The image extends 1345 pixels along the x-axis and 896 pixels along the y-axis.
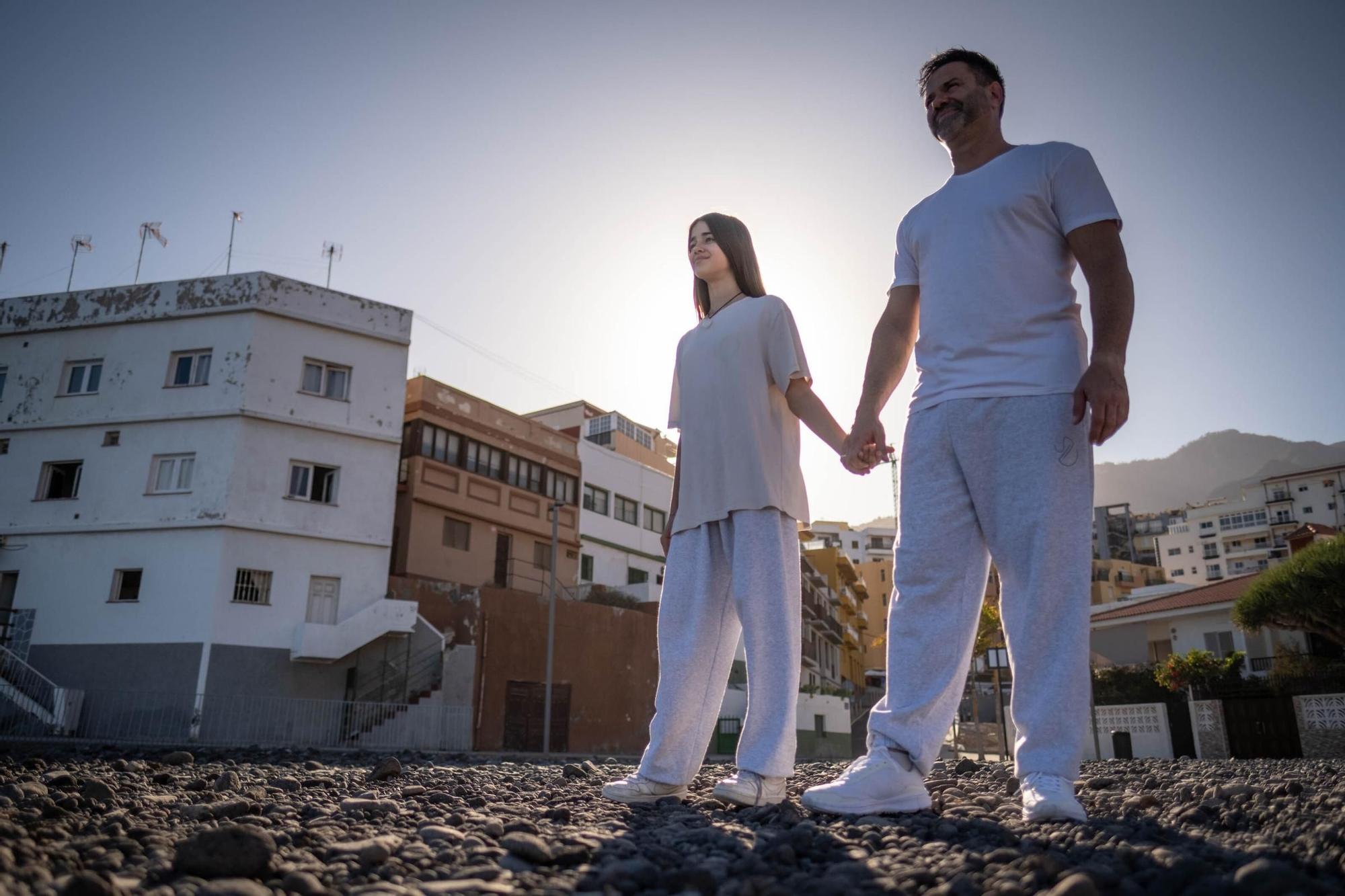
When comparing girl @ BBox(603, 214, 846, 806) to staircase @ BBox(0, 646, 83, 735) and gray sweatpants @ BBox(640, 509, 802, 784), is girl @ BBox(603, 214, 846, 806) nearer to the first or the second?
gray sweatpants @ BBox(640, 509, 802, 784)

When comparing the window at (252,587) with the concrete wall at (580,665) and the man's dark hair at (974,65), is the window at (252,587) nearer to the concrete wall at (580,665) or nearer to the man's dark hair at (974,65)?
the concrete wall at (580,665)

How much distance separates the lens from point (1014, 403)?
2.72 metres

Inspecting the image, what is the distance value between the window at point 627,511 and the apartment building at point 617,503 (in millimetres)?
26

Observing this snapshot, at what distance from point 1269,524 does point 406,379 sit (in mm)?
76988

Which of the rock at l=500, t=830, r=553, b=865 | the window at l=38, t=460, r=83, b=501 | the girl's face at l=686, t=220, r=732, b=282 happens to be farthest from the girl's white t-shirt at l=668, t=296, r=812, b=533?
the window at l=38, t=460, r=83, b=501

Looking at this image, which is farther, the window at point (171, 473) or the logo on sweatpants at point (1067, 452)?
the window at point (171, 473)

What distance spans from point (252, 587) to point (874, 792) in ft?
68.5

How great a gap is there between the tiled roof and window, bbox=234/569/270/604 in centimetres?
2286

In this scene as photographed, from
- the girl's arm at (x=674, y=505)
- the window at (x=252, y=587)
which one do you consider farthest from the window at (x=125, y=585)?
the girl's arm at (x=674, y=505)

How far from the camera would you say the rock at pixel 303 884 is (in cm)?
154

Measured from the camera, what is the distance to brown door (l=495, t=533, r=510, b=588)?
28266 millimetres

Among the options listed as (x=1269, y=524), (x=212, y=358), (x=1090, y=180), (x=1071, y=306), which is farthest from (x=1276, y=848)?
(x=1269, y=524)

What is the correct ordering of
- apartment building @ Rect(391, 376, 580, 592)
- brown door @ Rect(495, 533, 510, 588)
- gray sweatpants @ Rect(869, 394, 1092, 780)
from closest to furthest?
gray sweatpants @ Rect(869, 394, 1092, 780)
apartment building @ Rect(391, 376, 580, 592)
brown door @ Rect(495, 533, 510, 588)

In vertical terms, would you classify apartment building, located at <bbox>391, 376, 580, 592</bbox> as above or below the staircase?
above
